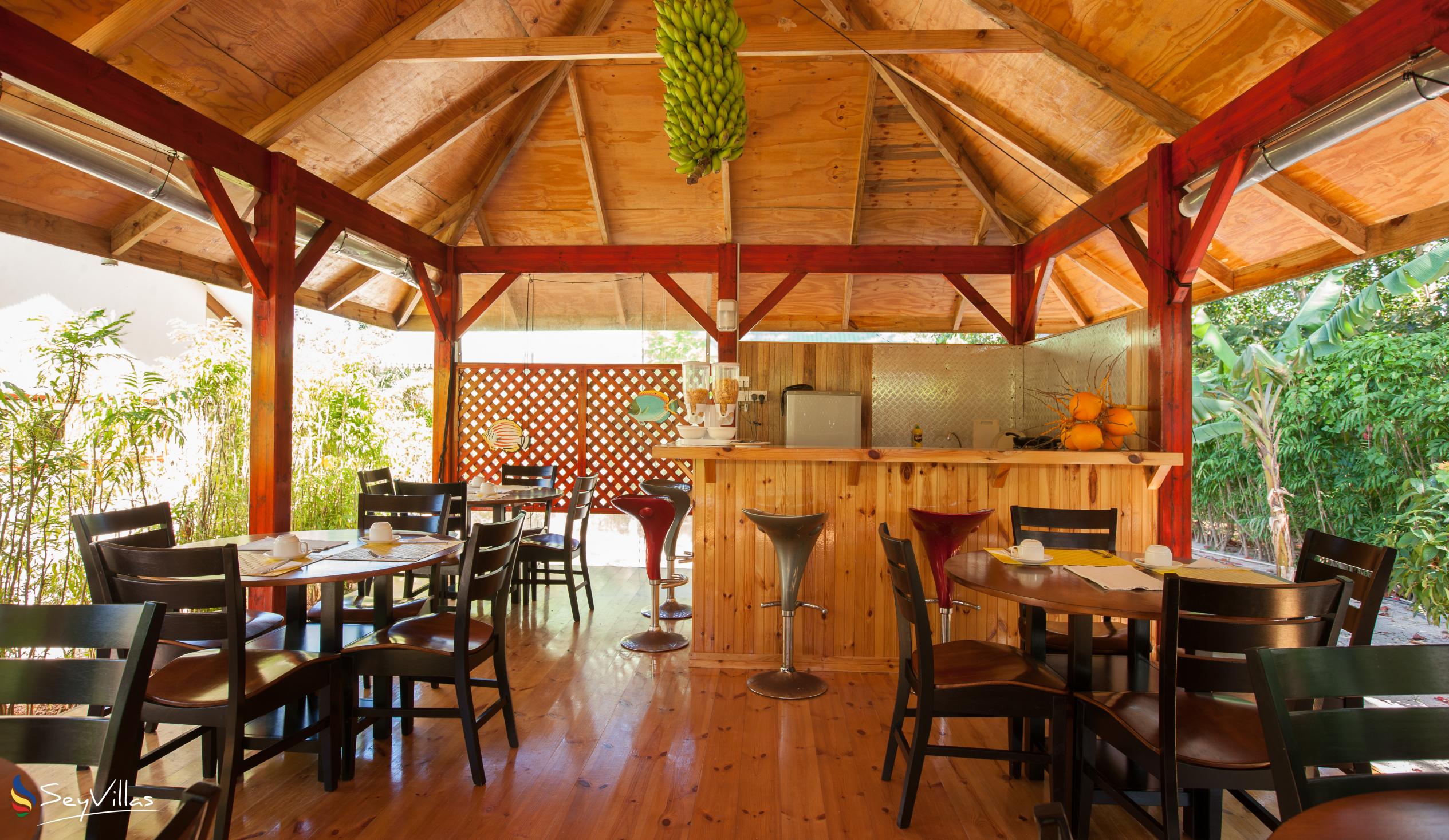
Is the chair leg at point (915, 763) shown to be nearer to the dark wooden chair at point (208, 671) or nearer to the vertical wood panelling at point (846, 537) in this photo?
the vertical wood panelling at point (846, 537)

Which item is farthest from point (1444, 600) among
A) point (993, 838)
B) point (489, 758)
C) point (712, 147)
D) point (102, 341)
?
point (102, 341)

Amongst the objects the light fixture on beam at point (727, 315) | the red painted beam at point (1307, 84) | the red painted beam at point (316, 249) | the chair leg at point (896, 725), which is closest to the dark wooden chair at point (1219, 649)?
the chair leg at point (896, 725)

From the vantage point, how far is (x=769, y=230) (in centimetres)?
540

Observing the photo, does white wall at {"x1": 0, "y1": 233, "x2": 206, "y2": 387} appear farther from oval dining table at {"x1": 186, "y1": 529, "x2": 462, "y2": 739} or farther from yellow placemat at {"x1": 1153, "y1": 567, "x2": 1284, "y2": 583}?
yellow placemat at {"x1": 1153, "y1": 567, "x2": 1284, "y2": 583}

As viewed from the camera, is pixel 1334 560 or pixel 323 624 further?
pixel 323 624

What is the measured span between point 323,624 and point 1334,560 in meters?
2.81

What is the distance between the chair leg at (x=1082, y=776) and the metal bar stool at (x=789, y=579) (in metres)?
1.17

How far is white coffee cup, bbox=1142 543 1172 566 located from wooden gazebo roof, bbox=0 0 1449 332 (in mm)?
1828

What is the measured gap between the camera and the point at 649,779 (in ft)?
7.10

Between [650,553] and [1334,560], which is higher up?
[1334,560]

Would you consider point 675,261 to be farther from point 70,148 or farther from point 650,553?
point 70,148

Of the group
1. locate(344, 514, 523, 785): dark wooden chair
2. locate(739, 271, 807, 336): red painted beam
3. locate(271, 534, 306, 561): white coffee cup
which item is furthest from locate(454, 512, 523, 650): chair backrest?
locate(739, 271, 807, 336): red painted beam

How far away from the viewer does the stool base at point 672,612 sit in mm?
3889

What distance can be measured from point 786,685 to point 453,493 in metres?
1.93
